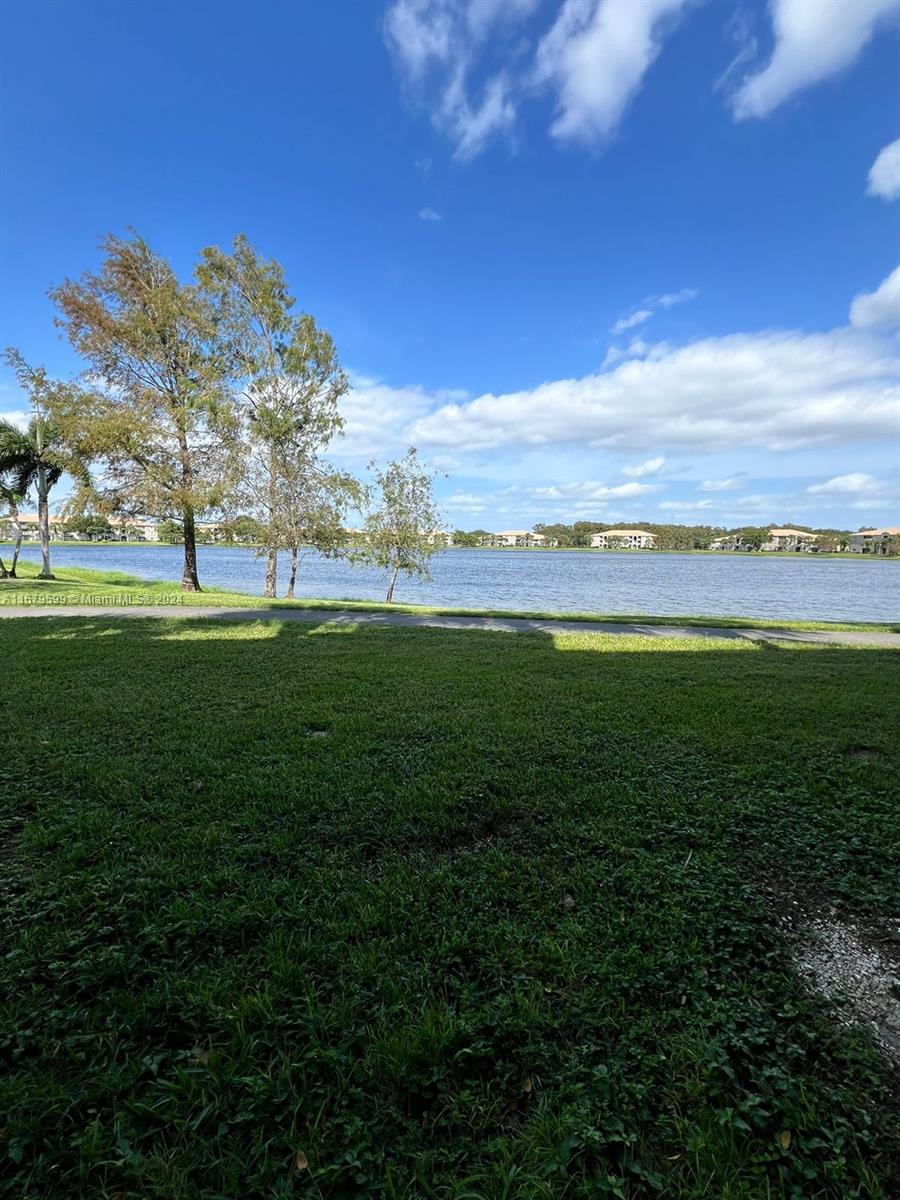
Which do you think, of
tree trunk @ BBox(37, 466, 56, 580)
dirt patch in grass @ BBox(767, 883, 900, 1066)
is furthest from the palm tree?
dirt patch in grass @ BBox(767, 883, 900, 1066)

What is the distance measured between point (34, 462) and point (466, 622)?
18.0 metres

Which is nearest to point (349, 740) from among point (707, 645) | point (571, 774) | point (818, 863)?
point (571, 774)

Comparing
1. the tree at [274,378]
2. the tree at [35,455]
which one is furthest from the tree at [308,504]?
the tree at [35,455]

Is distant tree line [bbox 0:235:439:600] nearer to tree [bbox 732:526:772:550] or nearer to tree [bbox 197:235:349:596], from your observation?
tree [bbox 197:235:349:596]

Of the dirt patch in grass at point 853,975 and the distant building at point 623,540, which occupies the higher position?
the distant building at point 623,540

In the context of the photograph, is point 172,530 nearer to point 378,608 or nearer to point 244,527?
point 244,527

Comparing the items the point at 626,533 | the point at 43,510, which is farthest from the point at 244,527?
the point at 626,533

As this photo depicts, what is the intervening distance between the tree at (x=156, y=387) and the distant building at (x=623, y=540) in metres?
116

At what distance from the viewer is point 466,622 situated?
445 inches

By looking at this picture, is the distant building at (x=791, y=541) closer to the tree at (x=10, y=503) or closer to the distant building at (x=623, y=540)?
the distant building at (x=623, y=540)

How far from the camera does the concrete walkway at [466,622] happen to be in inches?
396

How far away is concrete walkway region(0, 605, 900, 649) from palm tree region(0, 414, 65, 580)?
10.1 meters

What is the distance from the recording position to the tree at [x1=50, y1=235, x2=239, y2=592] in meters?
15.9

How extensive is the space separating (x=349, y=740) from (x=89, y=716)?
2259mm
